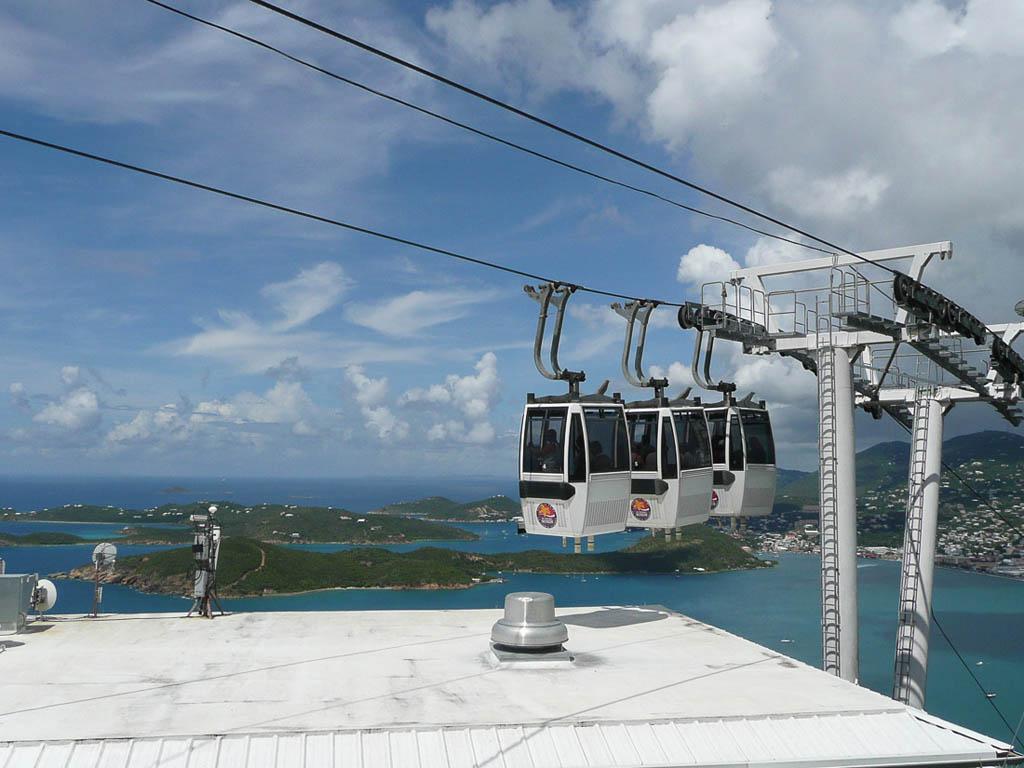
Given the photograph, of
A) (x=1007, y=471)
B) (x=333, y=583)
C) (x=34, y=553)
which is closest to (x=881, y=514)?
(x=1007, y=471)

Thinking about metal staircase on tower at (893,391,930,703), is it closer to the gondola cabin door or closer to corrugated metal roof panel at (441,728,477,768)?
the gondola cabin door

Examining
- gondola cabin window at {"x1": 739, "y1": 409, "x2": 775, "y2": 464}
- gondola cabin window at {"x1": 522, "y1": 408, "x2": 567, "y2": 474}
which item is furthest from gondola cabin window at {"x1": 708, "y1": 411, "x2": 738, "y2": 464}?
gondola cabin window at {"x1": 522, "y1": 408, "x2": 567, "y2": 474}

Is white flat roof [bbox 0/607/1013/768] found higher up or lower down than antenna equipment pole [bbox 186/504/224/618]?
lower down

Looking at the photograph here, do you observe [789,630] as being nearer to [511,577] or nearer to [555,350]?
[511,577]

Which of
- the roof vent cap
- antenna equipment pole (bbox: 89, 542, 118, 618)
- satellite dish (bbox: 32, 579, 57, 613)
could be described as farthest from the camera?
antenna equipment pole (bbox: 89, 542, 118, 618)

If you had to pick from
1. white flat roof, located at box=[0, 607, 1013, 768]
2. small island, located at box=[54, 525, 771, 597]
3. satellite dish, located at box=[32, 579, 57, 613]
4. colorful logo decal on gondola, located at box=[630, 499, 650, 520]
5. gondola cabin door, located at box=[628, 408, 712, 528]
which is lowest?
small island, located at box=[54, 525, 771, 597]

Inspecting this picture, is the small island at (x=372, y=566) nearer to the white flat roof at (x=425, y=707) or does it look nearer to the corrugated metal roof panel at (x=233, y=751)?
the white flat roof at (x=425, y=707)

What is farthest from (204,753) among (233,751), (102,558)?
(102,558)
